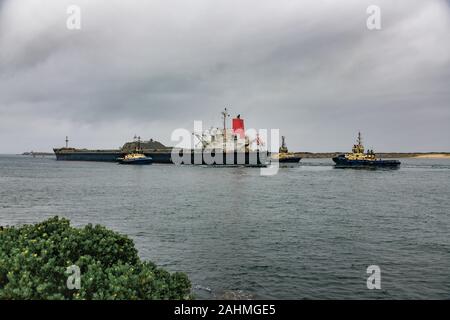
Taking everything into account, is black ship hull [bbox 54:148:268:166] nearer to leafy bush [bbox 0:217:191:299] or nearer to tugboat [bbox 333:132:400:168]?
tugboat [bbox 333:132:400:168]

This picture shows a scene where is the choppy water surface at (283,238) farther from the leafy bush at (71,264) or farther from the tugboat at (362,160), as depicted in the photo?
the tugboat at (362,160)

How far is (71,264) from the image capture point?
9594 millimetres

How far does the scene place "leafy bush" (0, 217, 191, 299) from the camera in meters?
8.16

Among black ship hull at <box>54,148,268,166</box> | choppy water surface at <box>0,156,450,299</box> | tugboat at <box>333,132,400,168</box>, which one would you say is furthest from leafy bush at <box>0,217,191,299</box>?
black ship hull at <box>54,148,268,166</box>

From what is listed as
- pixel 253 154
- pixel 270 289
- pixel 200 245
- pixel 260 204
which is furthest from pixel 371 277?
pixel 253 154

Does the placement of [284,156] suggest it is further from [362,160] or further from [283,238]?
[283,238]

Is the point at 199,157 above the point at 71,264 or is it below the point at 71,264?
above

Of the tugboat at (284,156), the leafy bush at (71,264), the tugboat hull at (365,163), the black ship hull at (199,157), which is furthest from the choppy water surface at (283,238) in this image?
the tugboat at (284,156)

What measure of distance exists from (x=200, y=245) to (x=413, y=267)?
40.0 ft

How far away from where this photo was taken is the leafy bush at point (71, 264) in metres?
8.16

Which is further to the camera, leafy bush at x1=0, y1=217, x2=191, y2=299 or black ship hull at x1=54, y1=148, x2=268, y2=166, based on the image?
black ship hull at x1=54, y1=148, x2=268, y2=166

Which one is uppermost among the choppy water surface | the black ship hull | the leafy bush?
Result: the black ship hull

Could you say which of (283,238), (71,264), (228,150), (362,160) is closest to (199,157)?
(228,150)
